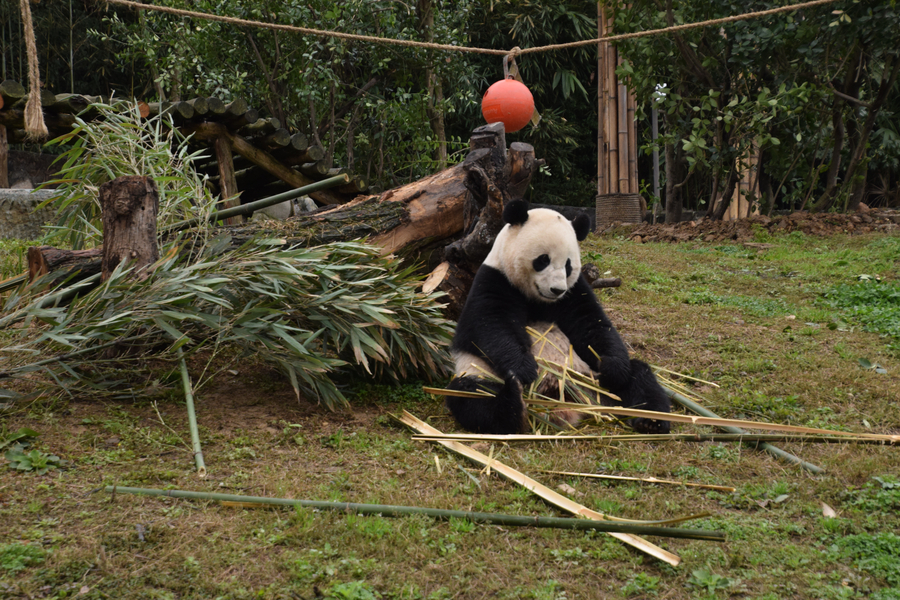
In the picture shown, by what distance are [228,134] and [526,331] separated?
17.2 feet

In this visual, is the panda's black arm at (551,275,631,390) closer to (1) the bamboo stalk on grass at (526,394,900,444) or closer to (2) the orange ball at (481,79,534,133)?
(1) the bamboo stalk on grass at (526,394,900,444)

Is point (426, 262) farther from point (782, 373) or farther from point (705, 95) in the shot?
point (705, 95)

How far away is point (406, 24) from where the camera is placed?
994cm

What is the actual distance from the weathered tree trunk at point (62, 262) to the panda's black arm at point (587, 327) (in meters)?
2.37

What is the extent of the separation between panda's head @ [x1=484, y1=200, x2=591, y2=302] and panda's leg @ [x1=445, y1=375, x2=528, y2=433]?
473 mm

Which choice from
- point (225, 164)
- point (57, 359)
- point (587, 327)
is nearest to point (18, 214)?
point (225, 164)

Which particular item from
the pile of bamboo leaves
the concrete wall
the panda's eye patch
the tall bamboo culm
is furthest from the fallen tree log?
the tall bamboo culm

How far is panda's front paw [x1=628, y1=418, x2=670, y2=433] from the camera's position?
9.94 feet

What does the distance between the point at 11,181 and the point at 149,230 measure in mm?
9397

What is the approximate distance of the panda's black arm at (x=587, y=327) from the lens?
3.29 metres

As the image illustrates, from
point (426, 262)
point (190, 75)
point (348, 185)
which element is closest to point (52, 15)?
point (190, 75)

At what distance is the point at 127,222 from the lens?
11.1 feet

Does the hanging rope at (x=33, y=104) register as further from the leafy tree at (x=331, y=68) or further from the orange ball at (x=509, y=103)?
the leafy tree at (x=331, y=68)

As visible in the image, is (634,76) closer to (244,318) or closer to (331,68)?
(331,68)
